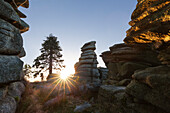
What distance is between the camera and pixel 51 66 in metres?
23.5

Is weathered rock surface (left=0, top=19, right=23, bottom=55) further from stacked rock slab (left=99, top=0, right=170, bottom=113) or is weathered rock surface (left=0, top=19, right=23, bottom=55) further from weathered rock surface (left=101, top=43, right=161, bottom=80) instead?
weathered rock surface (left=101, top=43, right=161, bottom=80)

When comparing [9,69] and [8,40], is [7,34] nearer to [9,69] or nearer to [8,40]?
[8,40]

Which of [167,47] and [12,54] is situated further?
[167,47]

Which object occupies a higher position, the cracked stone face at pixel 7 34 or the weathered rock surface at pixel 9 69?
the cracked stone face at pixel 7 34

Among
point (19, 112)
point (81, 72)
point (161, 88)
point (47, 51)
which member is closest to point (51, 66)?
point (47, 51)

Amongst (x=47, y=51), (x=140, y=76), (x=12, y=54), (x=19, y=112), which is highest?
(x=47, y=51)

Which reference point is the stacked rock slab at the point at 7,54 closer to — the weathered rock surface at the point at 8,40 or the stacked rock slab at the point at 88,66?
the weathered rock surface at the point at 8,40

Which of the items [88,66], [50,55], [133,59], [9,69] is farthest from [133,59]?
[50,55]

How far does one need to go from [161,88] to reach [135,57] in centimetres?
588

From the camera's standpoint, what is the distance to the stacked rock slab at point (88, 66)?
16.3 m

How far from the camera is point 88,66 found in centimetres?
1703

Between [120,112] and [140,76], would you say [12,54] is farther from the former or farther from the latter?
[120,112]

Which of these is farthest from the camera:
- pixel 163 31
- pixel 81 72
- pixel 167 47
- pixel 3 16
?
pixel 81 72

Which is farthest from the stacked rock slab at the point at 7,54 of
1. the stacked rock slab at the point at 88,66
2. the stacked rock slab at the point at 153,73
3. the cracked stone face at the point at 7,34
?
the stacked rock slab at the point at 88,66
